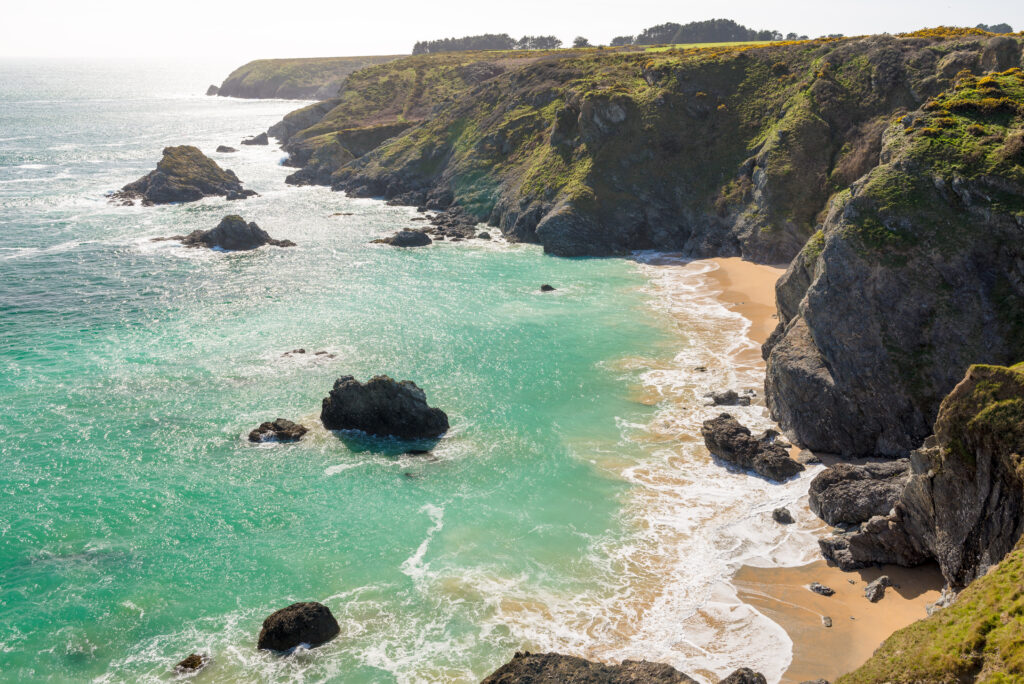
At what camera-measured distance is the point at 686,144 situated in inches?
3937

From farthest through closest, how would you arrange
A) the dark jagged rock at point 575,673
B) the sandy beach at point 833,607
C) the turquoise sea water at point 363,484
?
the turquoise sea water at point 363,484 → the sandy beach at point 833,607 → the dark jagged rock at point 575,673

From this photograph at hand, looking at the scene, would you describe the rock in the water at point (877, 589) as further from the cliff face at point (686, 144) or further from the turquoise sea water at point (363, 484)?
the cliff face at point (686, 144)

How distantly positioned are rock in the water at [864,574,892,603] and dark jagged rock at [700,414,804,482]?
10.1 meters

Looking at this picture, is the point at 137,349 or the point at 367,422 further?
the point at 137,349

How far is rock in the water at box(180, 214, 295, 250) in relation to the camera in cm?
9475

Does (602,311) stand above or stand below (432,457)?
above

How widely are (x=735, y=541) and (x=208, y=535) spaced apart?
89.2ft

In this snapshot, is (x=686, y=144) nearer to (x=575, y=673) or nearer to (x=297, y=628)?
(x=297, y=628)

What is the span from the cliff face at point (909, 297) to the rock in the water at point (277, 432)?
104ft

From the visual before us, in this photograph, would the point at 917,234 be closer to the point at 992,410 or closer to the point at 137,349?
the point at 992,410

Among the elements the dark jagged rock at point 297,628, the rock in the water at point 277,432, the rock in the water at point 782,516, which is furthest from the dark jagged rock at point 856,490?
the rock in the water at point 277,432

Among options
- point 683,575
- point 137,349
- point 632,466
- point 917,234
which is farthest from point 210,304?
point 917,234

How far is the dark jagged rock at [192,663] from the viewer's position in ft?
94.4

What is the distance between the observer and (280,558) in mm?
36188
